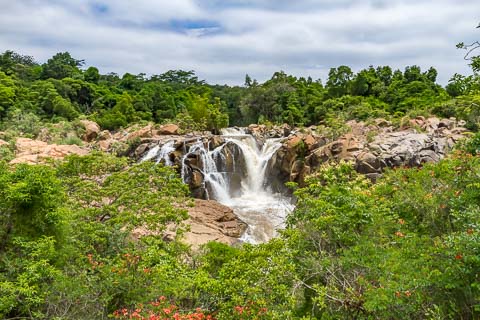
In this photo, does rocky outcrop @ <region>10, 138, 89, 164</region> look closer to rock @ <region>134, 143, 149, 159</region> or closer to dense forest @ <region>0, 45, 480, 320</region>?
rock @ <region>134, 143, 149, 159</region>

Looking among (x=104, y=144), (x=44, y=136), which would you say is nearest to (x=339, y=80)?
(x=104, y=144)

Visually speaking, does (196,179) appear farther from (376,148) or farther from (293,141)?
(376,148)

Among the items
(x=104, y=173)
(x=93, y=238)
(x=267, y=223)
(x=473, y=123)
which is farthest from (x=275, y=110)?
(x=93, y=238)

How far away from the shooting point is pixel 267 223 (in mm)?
16016

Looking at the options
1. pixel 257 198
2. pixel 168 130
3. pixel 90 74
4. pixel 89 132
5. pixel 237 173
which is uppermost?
pixel 90 74

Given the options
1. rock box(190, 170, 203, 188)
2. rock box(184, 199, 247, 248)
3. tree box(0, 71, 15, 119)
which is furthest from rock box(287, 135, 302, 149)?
tree box(0, 71, 15, 119)

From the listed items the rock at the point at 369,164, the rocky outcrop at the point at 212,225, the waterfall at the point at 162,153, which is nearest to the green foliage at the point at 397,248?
the rocky outcrop at the point at 212,225

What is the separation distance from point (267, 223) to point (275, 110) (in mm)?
22267

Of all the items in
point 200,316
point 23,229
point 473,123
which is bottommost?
point 200,316

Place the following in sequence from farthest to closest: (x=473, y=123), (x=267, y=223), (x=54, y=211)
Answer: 1. (x=473, y=123)
2. (x=267, y=223)
3. (x=54, y=211)

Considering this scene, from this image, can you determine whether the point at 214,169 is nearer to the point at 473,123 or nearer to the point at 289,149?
the point at 289,149

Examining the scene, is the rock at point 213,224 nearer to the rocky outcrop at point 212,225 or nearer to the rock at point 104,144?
the rocky outcrop at point 212,225

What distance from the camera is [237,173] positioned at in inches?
839

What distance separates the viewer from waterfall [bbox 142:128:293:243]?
62.5 feet
